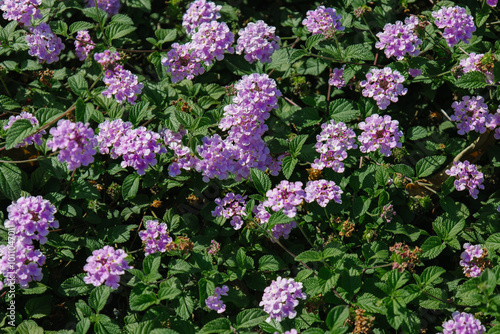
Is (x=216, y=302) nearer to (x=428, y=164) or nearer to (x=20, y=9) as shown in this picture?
(x=428, y=164)

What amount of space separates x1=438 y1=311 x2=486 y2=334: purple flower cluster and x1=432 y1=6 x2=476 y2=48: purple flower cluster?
84.6 inches

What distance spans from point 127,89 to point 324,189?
1.79 metres

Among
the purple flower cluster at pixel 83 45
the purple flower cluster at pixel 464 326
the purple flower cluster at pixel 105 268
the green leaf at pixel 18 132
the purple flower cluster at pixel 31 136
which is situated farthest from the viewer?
the purple flower cluster at pixel 83 45

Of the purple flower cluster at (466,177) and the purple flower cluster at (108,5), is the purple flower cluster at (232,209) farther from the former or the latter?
the purple flower cluster at (108,5)

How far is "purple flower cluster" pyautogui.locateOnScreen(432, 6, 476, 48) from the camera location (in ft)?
13.2

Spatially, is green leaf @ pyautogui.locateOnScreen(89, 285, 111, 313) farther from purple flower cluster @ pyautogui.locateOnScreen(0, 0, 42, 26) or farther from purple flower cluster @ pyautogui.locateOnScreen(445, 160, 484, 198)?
purple flower cluster @ pyautogui.locateOnScreen(445, 160, 484, 198)

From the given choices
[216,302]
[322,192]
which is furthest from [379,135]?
[216,302]

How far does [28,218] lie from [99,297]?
0.73m

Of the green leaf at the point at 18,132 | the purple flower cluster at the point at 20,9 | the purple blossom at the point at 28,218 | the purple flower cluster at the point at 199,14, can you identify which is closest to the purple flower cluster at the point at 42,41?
the purple flower cluster at the point at 20,9

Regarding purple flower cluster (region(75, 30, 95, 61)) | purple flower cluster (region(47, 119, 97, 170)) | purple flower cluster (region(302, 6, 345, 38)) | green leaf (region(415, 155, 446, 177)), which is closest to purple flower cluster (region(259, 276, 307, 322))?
green leaf (region(415, 155, 446, 177))

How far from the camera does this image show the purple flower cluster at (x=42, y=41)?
14.3 ft

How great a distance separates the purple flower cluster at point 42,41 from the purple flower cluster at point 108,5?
555 millimetres

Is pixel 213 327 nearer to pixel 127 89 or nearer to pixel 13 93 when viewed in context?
pixel 127 89

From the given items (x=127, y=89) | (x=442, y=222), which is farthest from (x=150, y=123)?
(x=442, y=222)
